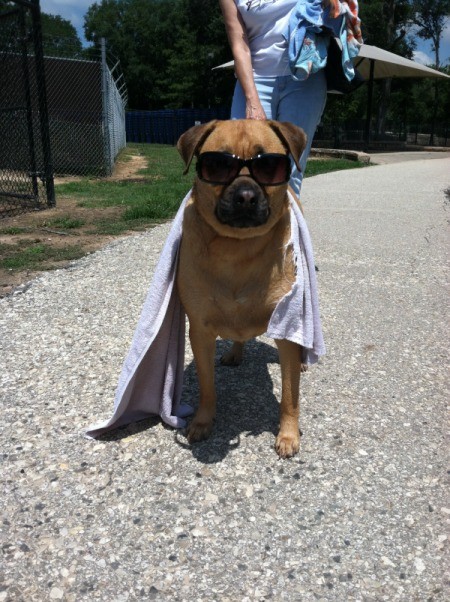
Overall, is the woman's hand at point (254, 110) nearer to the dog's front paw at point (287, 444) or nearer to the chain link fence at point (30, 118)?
the dog's front paw at point (287, 444)

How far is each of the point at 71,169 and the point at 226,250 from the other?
37.4 feet

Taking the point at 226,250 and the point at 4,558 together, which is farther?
the point at 226,250

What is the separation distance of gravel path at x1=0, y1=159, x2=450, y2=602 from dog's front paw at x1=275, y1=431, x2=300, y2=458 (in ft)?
0.14

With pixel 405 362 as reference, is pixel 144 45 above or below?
above

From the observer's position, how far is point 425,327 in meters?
4.03

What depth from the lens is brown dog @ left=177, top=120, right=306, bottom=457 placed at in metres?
2.17

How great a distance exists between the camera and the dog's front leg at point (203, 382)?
96.5 inches

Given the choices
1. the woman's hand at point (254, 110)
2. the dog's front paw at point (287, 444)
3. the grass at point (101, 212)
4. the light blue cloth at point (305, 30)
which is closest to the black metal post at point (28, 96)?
the grass at point (101, 212)

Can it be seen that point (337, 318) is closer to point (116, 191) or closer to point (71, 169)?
point (116, 191)

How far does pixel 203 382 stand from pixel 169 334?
0.29 metres

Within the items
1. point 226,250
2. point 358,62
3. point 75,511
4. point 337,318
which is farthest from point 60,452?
point 358,62

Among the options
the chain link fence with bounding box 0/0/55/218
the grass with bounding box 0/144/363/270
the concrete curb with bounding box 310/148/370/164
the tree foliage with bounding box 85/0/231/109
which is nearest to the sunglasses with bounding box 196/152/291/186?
the grass with bounding box 0/144/363/270

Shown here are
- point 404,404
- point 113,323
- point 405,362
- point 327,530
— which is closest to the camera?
point 327,530

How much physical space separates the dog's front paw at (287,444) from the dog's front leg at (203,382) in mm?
353
